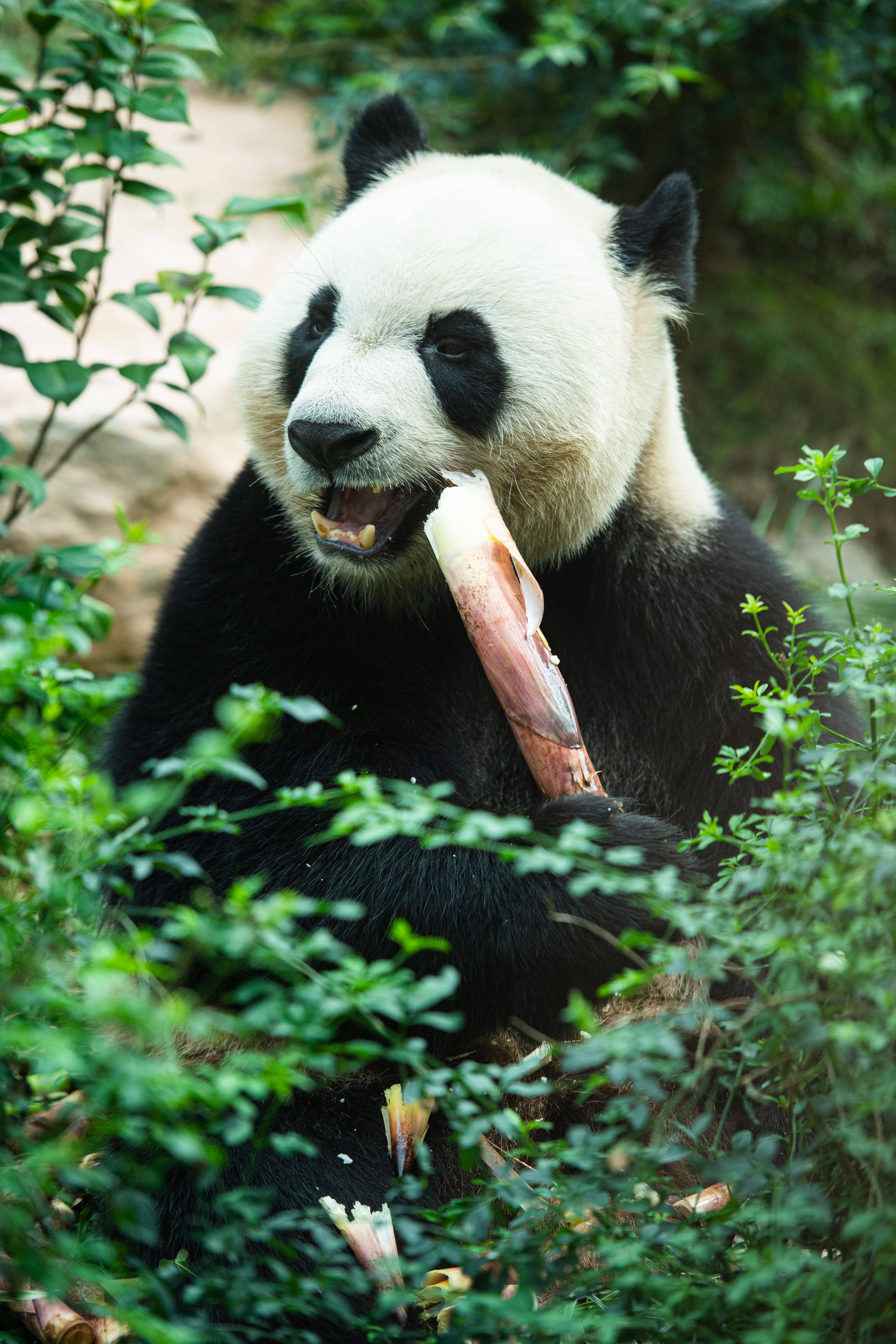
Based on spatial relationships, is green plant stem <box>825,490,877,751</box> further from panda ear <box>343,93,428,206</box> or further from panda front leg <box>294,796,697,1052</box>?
panda ear <box>343,93,428,206</box>

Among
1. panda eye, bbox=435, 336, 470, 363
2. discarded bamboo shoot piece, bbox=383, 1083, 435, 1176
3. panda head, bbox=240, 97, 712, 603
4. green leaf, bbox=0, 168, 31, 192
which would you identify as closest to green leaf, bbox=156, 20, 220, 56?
green leaf, bbox=0, 168, 31, 192

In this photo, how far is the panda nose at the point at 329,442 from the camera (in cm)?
237

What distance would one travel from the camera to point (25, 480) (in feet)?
9.62

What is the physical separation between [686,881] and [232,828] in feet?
4.05

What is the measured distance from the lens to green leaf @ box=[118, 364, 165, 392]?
10.4 feet

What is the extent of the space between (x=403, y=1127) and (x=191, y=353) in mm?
2170

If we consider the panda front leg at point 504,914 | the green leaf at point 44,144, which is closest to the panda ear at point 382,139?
the green leaf at point 44,144

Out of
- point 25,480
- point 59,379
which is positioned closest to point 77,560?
point 25,480

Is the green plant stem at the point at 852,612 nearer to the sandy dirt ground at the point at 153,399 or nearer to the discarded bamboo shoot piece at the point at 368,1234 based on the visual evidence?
the discarded bamboo shoot piece at the point at 368,1234

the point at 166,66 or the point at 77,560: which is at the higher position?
the point at 166,66

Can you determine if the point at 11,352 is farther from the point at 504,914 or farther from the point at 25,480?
the point at 504,914

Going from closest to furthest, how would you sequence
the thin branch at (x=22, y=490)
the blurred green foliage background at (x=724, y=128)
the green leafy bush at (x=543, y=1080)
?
the green leafy bush at (x=543, y=1080), the thin branch at (x=22, y=490), the blurred green foliage background at (x=724, y=128)

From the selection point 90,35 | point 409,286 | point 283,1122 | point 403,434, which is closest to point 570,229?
point 409,286

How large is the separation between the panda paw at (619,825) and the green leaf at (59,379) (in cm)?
173
